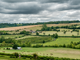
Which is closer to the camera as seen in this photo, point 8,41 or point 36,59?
point 36,59

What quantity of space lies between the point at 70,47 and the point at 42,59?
29.9 metres

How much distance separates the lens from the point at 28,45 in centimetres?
7331

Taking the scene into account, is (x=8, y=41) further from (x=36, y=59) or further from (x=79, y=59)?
(x=79, y=59)

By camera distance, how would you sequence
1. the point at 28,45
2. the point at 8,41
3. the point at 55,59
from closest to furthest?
the point at 55,59
the point at 28,45
the point at 8,41

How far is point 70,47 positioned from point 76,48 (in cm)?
391

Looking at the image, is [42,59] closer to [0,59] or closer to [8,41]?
[0,59]

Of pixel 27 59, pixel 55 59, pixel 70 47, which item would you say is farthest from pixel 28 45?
pixel 55 59

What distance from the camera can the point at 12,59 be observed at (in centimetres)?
4291

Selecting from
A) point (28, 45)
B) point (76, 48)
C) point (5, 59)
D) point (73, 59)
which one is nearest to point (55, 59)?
point (73, 59)

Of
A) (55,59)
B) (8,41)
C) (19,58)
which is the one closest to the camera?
(55,59)

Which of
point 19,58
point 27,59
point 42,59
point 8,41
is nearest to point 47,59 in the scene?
point 42,59

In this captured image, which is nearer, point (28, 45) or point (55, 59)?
point (55, 59)

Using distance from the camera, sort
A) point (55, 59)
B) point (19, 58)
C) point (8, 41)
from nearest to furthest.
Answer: point (55, 59)
point (19, 58)
point (8, 41)

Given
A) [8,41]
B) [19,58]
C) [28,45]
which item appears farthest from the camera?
[8,41]
